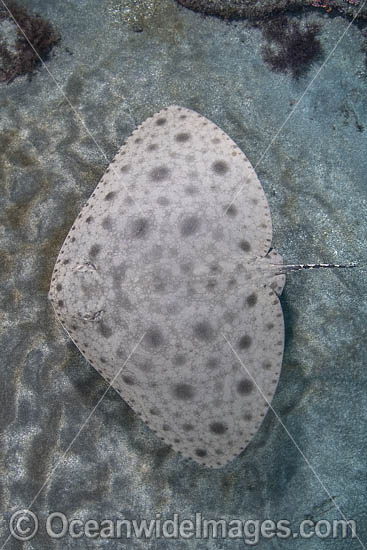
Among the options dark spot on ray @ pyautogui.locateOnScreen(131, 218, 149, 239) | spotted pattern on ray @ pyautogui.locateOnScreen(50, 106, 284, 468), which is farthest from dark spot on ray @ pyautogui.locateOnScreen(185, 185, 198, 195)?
dark spot on ray @ pyautogui.locateOnScreen(131, 218, 149, 239)

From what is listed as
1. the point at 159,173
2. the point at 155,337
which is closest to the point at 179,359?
the point at 155,337

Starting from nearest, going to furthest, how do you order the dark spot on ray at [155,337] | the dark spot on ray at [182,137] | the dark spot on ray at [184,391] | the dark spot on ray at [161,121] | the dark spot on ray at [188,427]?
the dark spot on ray at [155,337], the dark spot on ray at [184,391], the dark spot on ray at [188,427], the dark spot on ray at [182,137], the dark spot on ray at [161,121]

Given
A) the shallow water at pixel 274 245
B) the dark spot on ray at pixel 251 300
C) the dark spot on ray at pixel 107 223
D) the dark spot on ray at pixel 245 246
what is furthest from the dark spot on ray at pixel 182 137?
the dark spot on ray at pixel 251 300

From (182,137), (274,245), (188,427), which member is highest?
(182,137)

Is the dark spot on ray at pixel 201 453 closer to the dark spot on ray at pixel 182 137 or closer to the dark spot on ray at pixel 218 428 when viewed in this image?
the dark spot on ray at pixel 218 428

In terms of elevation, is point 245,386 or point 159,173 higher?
point 159,173

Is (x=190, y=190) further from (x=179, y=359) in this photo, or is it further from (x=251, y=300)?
(x=179, y=359)

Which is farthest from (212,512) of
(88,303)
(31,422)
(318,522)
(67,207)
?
(67,207)
